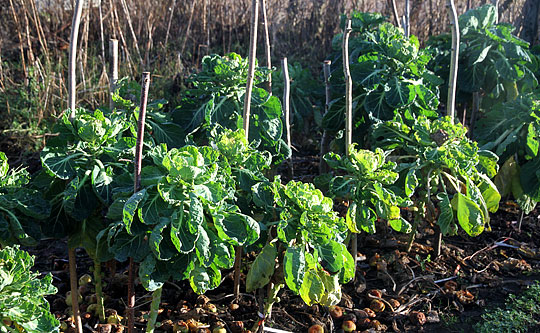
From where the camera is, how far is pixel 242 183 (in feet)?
8.14

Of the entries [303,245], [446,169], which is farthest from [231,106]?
[446,169]

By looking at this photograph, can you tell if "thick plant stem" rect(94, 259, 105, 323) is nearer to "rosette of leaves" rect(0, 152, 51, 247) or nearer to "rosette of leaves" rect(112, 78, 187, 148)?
"rosette of leaves" rect(0, 152, 51, 247)

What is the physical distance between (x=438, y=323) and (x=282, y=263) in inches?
41.1

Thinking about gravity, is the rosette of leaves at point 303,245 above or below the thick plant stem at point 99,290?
above

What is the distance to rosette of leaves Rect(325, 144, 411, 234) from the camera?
259 cm

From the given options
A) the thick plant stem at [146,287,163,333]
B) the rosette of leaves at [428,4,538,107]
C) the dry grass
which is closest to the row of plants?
the thick plant stem at [146,287,163,333]

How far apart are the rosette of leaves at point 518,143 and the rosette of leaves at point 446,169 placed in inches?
19.3

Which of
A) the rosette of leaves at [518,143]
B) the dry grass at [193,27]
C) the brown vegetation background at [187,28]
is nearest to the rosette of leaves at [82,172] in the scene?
the rosette of leaves at [518,143]

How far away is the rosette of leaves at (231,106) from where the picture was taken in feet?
9.66

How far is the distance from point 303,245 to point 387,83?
1.39 meters

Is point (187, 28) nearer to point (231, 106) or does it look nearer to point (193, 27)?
point (193, 27)

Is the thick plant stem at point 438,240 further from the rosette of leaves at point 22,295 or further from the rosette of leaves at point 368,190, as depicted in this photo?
the rosette of leaves at point 22,295

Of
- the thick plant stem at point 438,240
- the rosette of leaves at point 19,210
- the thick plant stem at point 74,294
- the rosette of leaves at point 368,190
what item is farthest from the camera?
the thick plant stem at point 438,240

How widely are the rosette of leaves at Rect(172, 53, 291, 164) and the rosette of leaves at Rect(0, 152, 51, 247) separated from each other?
37.7 inches
